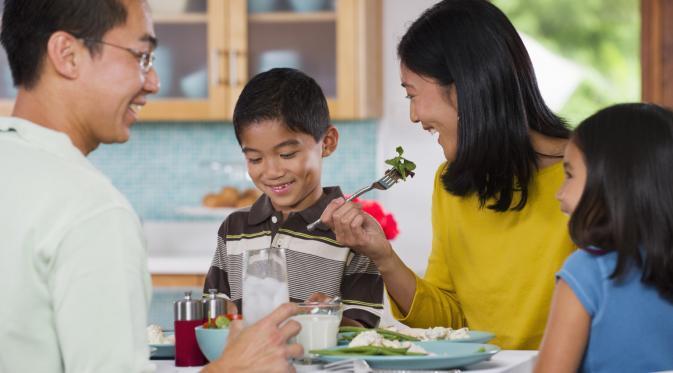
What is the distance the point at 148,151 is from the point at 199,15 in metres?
0.73

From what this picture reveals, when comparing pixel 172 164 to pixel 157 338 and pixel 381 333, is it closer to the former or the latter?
pixel 157 338

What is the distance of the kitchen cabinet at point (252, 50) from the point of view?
162 inches

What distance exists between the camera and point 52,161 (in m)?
1.24

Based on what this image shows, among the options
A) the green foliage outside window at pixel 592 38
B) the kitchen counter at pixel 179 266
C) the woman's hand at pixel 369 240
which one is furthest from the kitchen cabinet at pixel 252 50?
the green foliage outside window at pixel 592 38

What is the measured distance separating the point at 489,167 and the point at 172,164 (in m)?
2.70

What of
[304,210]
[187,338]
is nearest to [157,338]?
[187,338]

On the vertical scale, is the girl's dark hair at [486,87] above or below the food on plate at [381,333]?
above

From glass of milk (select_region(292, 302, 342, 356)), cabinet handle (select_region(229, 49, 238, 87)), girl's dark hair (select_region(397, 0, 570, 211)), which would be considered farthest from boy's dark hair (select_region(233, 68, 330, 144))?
cabinet handle (select_region(229, 49, 238, 87))

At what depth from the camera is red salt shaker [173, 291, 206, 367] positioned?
1.66m

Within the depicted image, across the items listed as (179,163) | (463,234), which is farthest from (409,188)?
(463,234)

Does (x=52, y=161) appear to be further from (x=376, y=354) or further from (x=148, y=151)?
(x=148, y=151)

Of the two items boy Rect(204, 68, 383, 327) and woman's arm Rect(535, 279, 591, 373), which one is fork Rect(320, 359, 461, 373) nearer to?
woman's arm Rect(535, 279, 591, 373)

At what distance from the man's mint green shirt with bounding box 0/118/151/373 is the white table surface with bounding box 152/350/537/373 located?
0.40 meters

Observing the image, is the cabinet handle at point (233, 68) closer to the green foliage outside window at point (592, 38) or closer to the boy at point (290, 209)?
the boy at point (290, 209)
